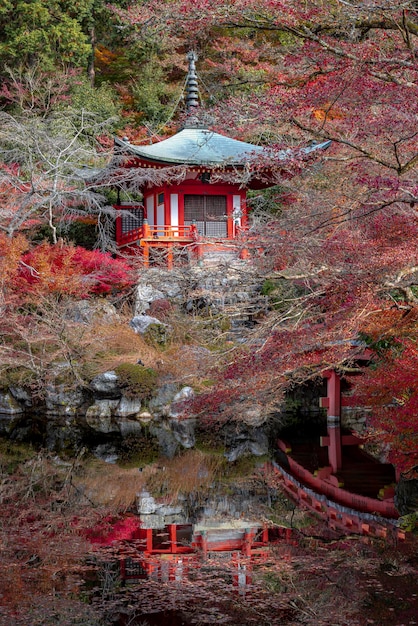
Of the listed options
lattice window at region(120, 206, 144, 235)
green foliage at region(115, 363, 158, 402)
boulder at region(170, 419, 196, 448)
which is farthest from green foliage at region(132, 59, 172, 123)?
boulder at region(170, 419, 196, 448)

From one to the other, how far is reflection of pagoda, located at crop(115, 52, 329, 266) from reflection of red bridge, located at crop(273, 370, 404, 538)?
22.4ft

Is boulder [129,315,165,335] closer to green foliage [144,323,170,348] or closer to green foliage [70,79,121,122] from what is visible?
green foliage [144,323,170,348]

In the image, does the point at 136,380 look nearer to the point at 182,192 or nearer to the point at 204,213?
the point at 204,213

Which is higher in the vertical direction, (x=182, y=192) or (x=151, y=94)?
(x=151, y=94)

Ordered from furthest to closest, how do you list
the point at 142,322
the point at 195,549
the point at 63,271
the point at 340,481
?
the point at 142,322
the point at 63,271
the point at 340,481
the point at 195,549

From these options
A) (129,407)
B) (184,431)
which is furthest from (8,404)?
(184,431)

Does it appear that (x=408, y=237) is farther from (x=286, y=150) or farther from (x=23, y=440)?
(x=23, y=440)

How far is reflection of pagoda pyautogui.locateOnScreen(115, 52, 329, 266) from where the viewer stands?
804 inches

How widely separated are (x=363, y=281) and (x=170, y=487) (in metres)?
4.58

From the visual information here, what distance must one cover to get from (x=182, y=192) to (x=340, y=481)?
1244 centimetres

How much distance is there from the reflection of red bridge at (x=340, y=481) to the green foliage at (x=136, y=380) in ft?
11.9

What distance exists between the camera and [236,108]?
814 centimetres

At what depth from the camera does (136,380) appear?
17.2 m

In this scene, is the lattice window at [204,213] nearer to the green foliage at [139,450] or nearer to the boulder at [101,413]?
the boulder at [101,413]
